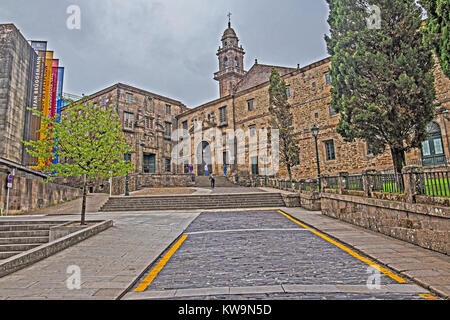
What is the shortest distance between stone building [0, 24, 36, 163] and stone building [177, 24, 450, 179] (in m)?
19.7

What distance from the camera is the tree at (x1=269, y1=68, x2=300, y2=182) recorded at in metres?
23.0

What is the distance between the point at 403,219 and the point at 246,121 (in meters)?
27.8

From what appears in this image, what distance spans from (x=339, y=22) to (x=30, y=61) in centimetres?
1989

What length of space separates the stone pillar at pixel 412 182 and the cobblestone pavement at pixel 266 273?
7.71ft

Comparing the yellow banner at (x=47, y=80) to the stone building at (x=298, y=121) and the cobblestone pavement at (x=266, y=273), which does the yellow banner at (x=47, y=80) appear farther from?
the stone building at (x=298, y=121)

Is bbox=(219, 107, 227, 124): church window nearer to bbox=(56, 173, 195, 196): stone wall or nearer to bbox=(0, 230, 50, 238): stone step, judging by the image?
bbox=(56, 173, 195, 196): stone wall

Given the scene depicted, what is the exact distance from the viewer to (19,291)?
369 cm

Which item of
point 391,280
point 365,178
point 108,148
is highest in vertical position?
point 108,148

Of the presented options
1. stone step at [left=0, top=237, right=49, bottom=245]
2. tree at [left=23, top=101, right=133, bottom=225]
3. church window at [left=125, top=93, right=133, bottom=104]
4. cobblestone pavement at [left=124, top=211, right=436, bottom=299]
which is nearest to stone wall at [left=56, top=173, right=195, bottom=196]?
church window at [left=125, top=93, right=133, bottom=104]

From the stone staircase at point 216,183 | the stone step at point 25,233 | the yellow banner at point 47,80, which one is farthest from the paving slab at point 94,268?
the stone staircase at point 216,183

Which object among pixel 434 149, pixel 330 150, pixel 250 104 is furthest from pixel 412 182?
pixel 250 104

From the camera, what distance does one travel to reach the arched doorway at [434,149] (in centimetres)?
1807
